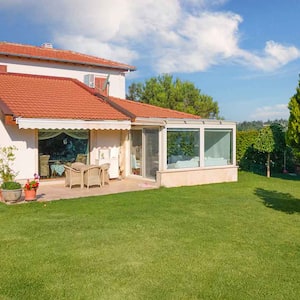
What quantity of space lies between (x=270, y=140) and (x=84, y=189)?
18.1m

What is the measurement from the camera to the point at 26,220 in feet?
52.3

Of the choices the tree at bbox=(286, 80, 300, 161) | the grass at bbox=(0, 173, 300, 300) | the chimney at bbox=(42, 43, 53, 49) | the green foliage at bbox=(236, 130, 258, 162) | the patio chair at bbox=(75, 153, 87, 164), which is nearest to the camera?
the grass at bbox=(0, 173, 300, 300)

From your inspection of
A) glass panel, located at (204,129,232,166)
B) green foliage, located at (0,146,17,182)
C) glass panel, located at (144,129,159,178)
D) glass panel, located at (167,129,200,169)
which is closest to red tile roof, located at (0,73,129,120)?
glass panel, located at (144,129,159,178)

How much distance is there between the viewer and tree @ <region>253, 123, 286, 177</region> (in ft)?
111

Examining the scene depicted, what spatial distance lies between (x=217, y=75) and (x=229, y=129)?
2021cm

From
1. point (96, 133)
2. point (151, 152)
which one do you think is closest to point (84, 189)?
point (96, 133)

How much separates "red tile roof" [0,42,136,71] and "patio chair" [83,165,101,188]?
1399 cm

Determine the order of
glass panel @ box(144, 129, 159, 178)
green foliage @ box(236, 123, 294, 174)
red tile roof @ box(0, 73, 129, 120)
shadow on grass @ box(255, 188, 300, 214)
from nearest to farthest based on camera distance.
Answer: shadow on grass @ box(255, 188, 300, 214) < red tile roof @ box(0, 73, 129, 120) < glass panel @ box(144, 129, 159, 178) < green foliage @ box(236, 123, 294, 174)

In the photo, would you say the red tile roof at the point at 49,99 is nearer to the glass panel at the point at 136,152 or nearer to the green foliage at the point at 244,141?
the glass panel at the point at 136,152

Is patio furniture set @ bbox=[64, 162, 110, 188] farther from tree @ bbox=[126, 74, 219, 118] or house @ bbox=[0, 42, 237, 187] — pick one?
tree @ bbox=[126, 74, 219, 118]

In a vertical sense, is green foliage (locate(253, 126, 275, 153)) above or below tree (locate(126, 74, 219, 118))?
below

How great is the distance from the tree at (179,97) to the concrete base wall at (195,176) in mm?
36556

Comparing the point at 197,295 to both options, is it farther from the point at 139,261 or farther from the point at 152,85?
the point at 152,85

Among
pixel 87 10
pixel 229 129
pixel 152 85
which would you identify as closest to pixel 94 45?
pixel 87 10
